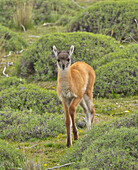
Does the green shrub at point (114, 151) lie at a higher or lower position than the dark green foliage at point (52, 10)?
lower

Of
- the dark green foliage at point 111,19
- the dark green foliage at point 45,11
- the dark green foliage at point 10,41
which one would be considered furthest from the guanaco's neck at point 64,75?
the dark green foliage at point 45,11

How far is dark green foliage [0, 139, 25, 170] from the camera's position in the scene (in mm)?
5836

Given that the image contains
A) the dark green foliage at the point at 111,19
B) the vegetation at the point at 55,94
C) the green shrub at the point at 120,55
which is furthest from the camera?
the dark green foliage at the point at 111,19

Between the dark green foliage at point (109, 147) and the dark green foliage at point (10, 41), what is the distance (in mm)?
10045

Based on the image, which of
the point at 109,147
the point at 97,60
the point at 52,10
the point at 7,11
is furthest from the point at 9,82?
the point at 52,10

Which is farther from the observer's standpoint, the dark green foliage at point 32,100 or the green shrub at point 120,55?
the green shrub at point 120,55

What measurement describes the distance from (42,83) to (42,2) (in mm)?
9511

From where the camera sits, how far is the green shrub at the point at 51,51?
12797 millimetres

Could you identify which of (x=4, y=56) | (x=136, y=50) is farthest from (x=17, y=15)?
(x=136, y=50)

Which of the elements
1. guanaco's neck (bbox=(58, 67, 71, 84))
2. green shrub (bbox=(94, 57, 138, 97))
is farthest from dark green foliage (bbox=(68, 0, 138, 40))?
guanaco's neck (bbox=(58, 67, 71, 84))

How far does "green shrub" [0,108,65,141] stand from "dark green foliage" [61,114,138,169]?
1.96m

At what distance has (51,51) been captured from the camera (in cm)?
1308

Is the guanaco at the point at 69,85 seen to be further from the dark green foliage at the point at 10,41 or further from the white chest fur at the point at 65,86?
the dark green foliage at the point at 10,41

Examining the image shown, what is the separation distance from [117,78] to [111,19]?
5412 millimetres
